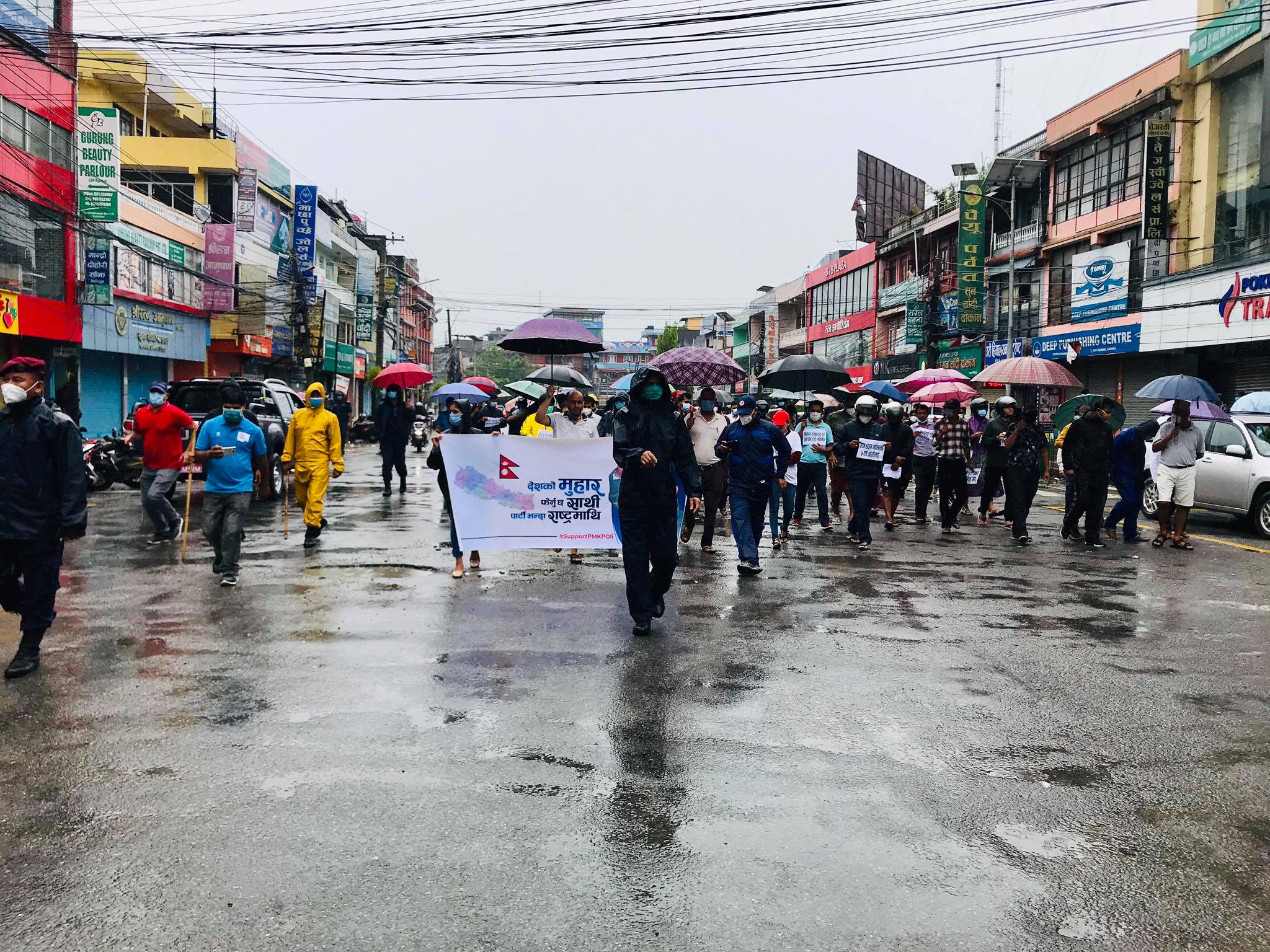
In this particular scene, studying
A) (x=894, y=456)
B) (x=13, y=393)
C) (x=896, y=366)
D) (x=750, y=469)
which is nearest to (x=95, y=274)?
(x=894, y=456)

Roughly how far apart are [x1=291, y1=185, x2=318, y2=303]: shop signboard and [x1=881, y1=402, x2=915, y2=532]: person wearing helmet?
120ft

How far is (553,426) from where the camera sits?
1097cm

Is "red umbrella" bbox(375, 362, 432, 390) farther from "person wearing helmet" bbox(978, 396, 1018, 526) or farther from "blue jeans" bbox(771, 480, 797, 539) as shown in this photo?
"person wearing helmet" bbox(978, 396, 1018, 526)

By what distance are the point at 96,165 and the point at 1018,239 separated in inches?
1182

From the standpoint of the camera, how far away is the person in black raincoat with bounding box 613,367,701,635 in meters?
7.62

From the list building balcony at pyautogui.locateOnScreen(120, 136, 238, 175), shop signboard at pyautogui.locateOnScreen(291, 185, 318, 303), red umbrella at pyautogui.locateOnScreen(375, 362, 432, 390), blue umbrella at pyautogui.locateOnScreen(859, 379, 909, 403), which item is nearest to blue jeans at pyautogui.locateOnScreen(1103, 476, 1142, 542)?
blue umbrella at pyautogui.locateOnScreen(859, 379, 909, 403)

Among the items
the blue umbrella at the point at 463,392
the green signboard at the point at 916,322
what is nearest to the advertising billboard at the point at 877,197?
the green signboard at the point at 916,322

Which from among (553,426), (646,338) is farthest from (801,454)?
(646,338)

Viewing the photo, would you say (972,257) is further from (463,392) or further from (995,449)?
(995,449)

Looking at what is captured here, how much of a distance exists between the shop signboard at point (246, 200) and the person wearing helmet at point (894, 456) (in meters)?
34.1

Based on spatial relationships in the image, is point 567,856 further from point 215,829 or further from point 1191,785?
point 1191,785

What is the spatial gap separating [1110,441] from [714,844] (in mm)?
11515

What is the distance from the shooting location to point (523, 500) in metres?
10.0

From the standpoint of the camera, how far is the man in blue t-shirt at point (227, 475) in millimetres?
9555
